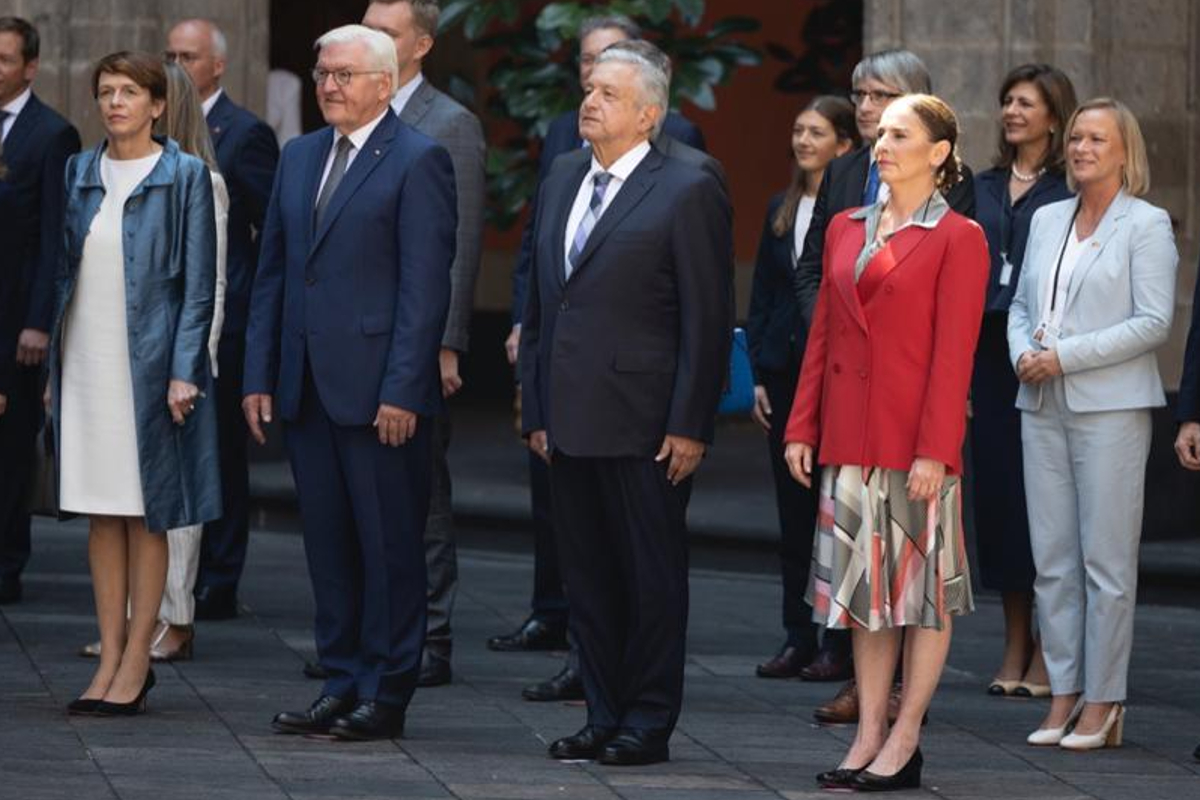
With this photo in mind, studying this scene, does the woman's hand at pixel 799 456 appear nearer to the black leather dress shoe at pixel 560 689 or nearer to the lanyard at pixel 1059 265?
the lanyard at pixel 1059 265

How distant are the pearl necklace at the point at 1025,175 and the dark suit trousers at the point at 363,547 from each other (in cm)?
242

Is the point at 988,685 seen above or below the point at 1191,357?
below

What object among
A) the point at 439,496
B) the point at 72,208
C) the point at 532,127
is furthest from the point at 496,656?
the point at 532,127

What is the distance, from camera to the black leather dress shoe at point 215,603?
35.1 ft

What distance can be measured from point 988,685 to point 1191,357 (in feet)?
5.72

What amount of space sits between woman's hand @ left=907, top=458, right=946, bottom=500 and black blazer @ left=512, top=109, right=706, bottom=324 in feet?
7.62

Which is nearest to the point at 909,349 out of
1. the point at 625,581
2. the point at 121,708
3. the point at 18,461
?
the point at 625,581

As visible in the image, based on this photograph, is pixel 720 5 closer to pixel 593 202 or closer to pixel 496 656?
pixel 496 656

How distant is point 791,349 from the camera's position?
961cm

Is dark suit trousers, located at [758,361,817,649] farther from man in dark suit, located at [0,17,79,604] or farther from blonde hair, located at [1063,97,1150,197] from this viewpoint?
man in dark suit, located at [0,17,79,604]

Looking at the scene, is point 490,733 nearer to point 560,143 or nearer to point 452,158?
point 452,158

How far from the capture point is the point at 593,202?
26.1ft

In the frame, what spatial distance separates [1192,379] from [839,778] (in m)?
1.80

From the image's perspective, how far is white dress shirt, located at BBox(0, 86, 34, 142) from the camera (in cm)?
1077
